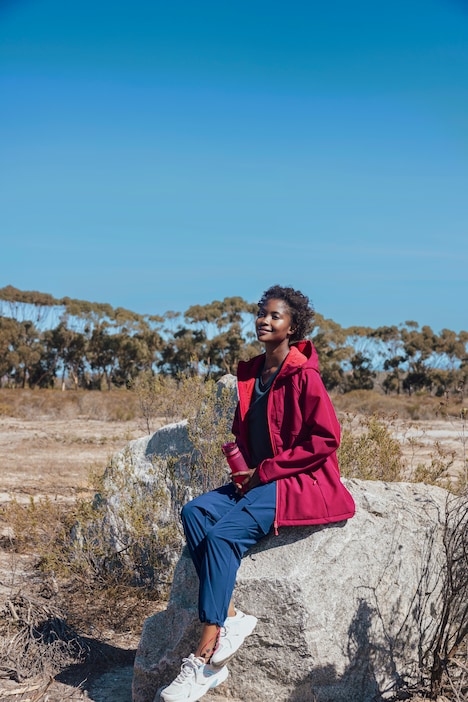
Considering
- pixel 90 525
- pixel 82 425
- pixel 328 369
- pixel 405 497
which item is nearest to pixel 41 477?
pixel 90 525

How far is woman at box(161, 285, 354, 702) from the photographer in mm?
3561

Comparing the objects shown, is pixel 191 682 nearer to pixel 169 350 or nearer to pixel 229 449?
pixel 229 449

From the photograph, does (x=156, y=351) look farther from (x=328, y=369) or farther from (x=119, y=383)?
(x=328, y=369)

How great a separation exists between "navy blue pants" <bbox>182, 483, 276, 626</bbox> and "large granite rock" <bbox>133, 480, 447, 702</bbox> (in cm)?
20

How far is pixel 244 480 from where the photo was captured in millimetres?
4016

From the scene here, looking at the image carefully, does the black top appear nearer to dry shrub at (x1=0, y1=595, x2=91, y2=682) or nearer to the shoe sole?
the shoe sole

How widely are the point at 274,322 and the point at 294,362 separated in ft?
1.07

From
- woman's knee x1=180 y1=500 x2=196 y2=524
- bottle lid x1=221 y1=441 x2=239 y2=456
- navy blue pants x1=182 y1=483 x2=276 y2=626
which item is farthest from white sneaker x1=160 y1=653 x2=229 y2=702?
bottle lid x1=221 y1=441 x2=239 y2=456

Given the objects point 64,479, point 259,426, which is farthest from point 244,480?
point 64,479

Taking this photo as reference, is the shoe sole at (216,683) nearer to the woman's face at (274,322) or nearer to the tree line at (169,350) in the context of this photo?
the woman's face at (274,322)

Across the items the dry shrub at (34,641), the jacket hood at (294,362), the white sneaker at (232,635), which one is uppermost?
the jacket hood at (294,362)

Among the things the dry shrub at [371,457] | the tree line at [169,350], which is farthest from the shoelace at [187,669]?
the tree line at [169,350]

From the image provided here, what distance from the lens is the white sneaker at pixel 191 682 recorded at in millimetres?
3498

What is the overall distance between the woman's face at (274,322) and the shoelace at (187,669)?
68.2 inches
